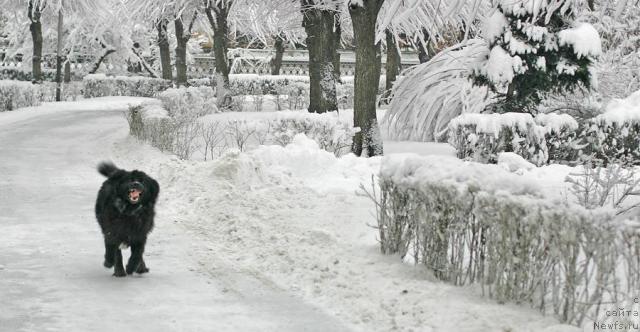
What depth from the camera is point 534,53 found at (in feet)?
49.3

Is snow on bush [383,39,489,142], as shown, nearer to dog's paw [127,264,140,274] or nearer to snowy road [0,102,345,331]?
snowy road [0,102,345,331]

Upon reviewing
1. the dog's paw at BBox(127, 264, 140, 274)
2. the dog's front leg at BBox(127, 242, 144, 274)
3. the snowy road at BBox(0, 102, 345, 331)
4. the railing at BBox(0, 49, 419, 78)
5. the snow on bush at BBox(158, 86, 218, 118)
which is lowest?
the snowy road at BBox(0, 102, 345, 331)

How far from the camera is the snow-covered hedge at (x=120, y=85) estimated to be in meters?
47.5

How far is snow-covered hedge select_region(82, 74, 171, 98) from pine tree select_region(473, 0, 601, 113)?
3367 centimetres

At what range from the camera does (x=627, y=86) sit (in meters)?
24.7

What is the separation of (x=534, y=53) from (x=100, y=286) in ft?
32.7

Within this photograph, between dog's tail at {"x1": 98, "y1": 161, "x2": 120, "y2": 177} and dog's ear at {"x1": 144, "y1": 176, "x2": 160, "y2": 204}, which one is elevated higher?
dog's tail at {"x1": 98, "y1": 161, "x2": 120, "y2": 177}

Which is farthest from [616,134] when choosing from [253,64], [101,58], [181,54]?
[253,64]

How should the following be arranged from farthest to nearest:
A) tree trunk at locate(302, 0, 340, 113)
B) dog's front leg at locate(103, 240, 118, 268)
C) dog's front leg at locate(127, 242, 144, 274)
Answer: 1. tree trunk at locate(302, 0, 340, 113)
2. dog's front leg at locate(103, 240, 118, 268)
3. dog's front leg at locate(127, 242, 144, 274)

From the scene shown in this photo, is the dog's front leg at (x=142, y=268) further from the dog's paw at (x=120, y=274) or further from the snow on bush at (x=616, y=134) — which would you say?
the snow on bush at (x=616, y=134)

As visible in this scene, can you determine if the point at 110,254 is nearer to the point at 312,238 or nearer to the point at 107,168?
the point at 107,168

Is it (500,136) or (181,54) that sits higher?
(181,54)

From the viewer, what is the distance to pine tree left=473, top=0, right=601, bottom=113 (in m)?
14.9

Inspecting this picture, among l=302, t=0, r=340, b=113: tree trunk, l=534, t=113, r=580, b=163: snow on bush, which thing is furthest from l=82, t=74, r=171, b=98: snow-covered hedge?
l=534, t=113, r=580, b=163: snow on bush
